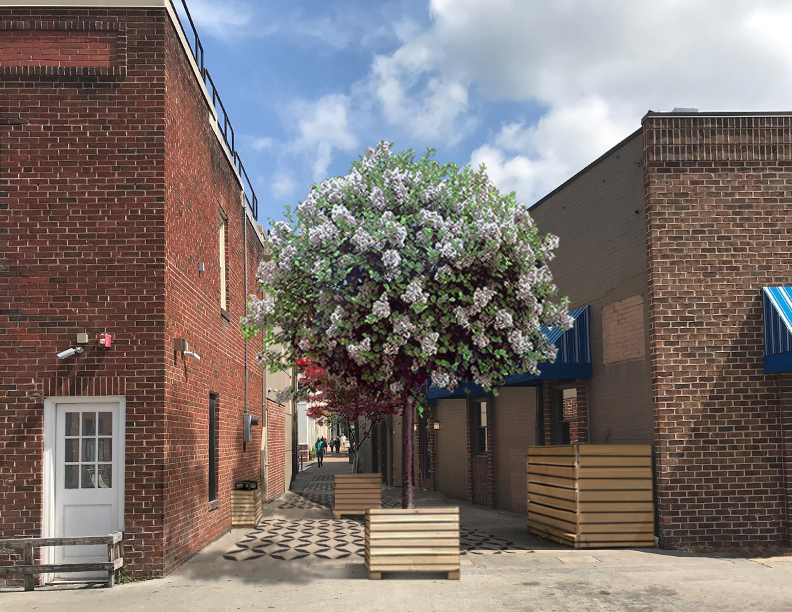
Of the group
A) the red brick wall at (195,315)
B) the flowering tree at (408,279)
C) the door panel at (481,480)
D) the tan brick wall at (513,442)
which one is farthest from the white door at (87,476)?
the door panel at (481,480)

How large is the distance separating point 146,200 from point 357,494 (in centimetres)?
975

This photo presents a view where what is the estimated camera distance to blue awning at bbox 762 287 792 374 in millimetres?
12125

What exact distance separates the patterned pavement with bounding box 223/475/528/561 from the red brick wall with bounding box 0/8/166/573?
115 inches

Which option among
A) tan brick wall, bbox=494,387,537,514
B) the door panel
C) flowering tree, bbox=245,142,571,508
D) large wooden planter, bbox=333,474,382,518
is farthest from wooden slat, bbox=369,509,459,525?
the door panel

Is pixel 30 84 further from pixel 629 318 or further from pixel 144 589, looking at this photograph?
pixel 629 318

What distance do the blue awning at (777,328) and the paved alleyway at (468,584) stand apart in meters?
2.85

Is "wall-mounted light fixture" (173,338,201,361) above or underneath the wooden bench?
above

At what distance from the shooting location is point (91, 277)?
10812 mm

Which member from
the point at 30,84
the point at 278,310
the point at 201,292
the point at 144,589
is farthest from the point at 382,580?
the point at 30,84

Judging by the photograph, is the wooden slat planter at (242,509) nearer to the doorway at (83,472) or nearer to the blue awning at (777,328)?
the doorway at (83,472)

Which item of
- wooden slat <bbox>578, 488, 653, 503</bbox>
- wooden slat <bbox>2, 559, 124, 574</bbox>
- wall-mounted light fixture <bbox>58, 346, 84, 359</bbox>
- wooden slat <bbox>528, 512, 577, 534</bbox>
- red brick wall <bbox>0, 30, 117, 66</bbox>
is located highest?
red brick wall <bbox>0, 30, 117, 66</bbox>

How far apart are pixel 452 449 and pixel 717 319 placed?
41.5 ft

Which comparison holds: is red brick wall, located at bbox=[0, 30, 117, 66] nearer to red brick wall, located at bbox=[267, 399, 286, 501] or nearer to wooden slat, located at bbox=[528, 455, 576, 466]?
wooden slat, located at bbox=[528, 455, 576, 466]

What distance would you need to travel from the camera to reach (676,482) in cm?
1270
